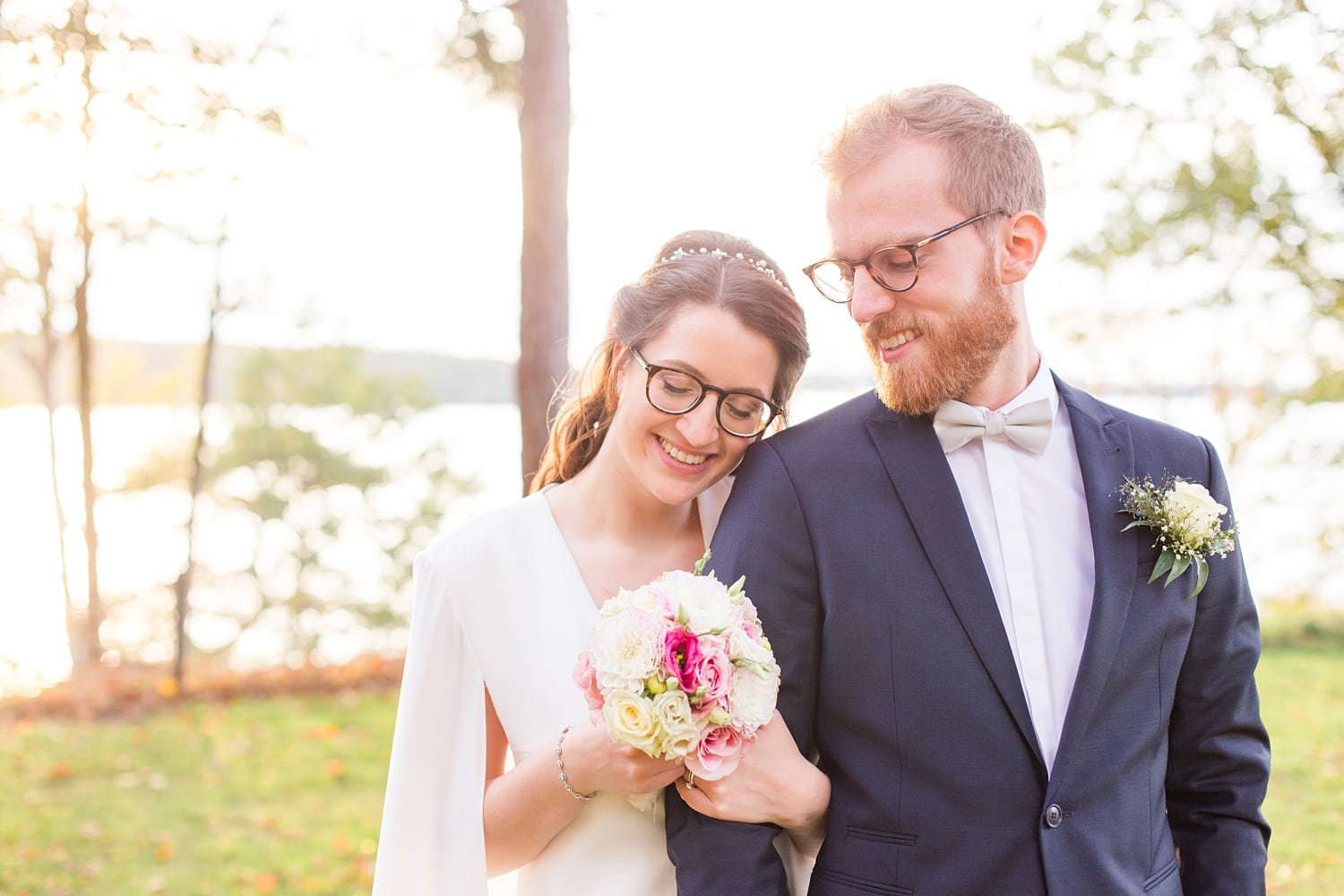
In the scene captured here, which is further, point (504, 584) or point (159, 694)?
point (159, 694)

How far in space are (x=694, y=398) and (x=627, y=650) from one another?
0.75 metres

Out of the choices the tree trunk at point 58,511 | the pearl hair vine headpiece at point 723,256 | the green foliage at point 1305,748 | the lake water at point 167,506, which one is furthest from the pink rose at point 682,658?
the tree trunk at point 58,511

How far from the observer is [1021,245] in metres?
2.34

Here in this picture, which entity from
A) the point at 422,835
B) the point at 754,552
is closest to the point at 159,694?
the point at 422,835

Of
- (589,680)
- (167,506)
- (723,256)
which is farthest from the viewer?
(167,506)

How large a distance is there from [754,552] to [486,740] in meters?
0.91

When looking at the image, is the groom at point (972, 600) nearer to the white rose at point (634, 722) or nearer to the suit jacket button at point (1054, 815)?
the suit jacket button at point (1054, 815)

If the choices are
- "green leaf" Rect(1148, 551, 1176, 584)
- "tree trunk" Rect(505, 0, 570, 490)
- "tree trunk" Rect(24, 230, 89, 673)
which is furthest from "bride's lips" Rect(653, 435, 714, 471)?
"tree trunk" Rect(24, 230, 89, 673)

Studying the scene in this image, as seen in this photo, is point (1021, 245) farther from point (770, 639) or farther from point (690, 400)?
point (770, 639)

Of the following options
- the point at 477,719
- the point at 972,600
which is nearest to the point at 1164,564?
the point at 972,600

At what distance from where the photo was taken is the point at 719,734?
6.16ft

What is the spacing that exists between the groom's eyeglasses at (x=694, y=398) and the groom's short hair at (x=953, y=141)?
0.53 metres

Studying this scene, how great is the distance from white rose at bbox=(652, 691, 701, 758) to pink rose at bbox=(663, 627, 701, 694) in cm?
2

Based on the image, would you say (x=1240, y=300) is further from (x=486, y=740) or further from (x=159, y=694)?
(x=159, y=694)
